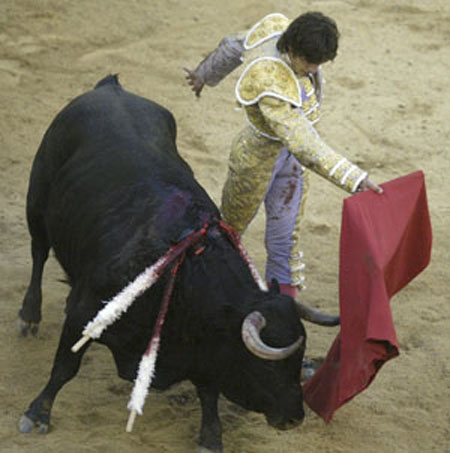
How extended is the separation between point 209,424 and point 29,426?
0.85 metres

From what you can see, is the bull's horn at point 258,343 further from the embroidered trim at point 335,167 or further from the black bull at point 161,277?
the embroidered trim at point 335,167

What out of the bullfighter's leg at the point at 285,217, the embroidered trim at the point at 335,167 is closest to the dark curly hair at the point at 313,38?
the embroidered trim at the point at 335,167

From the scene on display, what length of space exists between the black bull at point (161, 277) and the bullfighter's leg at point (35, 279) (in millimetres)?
249

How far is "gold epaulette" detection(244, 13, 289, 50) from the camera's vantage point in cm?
490

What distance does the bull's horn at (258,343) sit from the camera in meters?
4.07

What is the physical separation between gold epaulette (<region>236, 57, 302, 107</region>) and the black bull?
55 centimetres

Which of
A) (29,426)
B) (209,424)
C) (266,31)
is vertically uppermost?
(266,31)

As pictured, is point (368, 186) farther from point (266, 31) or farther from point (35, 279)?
point (35, 279)

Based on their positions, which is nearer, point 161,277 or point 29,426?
point 161,277

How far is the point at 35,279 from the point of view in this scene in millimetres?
5781

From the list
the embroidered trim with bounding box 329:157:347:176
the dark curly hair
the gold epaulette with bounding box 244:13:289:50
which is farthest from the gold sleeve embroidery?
the gold epaulette with bounding box 244:13:289:50

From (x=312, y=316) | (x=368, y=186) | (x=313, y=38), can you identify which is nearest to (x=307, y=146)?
(x=368, y=186)

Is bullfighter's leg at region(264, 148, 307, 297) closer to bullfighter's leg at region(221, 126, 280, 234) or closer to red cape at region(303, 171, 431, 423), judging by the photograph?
bullfighter's leg at region(221, 126, 280, 234)

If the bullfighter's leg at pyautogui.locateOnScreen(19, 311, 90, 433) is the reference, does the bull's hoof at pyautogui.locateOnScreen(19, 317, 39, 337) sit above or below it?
below
